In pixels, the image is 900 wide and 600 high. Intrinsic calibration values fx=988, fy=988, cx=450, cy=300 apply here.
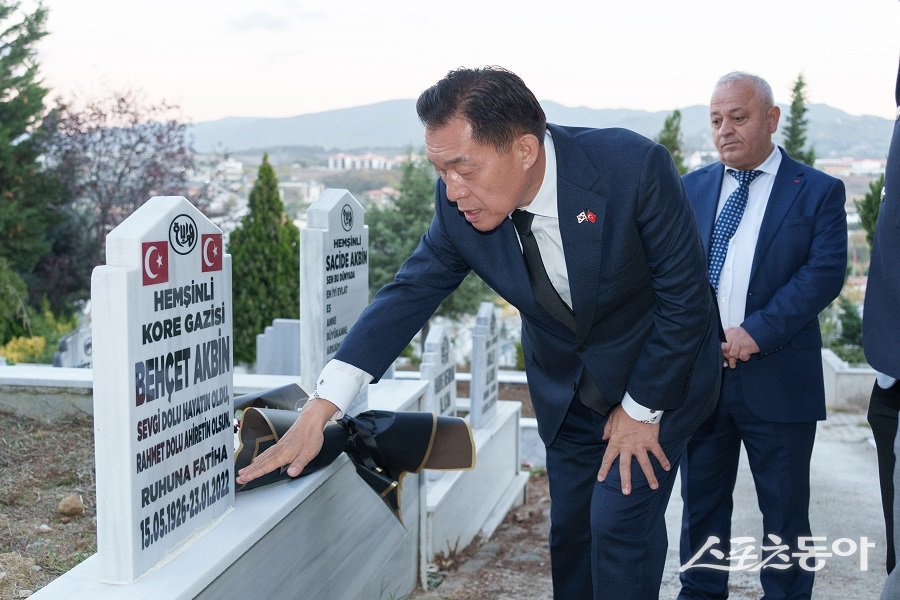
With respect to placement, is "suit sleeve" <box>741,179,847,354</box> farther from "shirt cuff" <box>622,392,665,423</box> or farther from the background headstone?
the background headstone

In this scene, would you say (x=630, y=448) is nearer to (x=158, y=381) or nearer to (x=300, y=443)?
(x=300, y=443)

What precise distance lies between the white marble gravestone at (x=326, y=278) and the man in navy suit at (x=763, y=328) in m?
1.35

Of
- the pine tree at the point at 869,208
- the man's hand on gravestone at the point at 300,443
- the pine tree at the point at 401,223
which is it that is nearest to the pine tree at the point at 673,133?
the pine tree at the point at 869,208

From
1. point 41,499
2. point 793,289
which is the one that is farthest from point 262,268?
point 793,289

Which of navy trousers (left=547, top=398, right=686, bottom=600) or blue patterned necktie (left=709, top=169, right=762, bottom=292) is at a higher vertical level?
blue patterned necktie (left=709, top=169, right=762, bottom=292)

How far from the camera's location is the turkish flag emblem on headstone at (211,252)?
2.32 meters

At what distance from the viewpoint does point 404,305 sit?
2.76m

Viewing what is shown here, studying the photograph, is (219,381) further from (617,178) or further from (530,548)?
(530,548)

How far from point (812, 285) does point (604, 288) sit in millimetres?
1458

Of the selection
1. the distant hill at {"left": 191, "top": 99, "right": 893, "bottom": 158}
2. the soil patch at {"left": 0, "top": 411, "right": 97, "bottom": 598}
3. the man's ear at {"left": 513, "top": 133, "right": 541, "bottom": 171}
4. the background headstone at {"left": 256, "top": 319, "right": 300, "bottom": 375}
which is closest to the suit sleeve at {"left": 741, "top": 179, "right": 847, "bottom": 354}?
the man's ear at {"left": 513, "top": 133, "right": 541, "bottom": 171}

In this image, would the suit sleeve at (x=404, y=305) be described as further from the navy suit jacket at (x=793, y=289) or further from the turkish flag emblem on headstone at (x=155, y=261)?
the navy suit jacket at (x=793, y=289)

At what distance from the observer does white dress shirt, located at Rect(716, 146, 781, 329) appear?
369cm

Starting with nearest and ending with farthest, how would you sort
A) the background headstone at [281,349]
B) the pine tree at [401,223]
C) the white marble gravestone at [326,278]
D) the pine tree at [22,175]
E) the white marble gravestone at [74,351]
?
1. the white marble gravestone at [326,278]
2. the background headstone at [281,349]
3. the white marble gravestone at [74,351]
4. the pine tree at [22,175]
5. the pine tree at [401,223]

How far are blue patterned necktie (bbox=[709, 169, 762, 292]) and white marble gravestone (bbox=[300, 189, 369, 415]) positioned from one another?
1.36m
